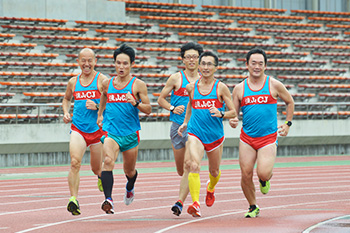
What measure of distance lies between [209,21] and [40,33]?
8.13 m

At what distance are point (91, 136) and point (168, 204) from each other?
5.52 feet

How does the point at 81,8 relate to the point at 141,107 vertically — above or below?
above

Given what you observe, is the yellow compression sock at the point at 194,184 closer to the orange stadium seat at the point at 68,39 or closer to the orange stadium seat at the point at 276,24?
the orange stadium seat at the point at 68,39

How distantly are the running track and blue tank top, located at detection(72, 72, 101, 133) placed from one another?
112 cm

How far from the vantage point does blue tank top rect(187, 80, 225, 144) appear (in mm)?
9047

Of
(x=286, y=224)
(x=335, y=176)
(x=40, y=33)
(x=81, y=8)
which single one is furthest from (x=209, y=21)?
(x=286, y=224)

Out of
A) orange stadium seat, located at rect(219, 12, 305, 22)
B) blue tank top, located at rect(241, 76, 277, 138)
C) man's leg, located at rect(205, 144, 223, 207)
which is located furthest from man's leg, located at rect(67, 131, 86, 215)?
orange stadium seat, located at rect(219, 12, 305, 22)

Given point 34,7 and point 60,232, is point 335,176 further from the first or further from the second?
point 34,7

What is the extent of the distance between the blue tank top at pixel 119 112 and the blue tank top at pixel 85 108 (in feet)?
2.02

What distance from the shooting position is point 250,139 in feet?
28.8

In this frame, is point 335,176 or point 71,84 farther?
point 335,176

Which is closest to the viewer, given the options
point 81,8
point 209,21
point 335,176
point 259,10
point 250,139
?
point 250,139

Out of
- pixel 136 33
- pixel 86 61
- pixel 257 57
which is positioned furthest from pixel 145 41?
pixel 257 57

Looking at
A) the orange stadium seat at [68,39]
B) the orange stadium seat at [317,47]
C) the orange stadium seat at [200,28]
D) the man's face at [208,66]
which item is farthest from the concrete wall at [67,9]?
the man's face at [208,66]
